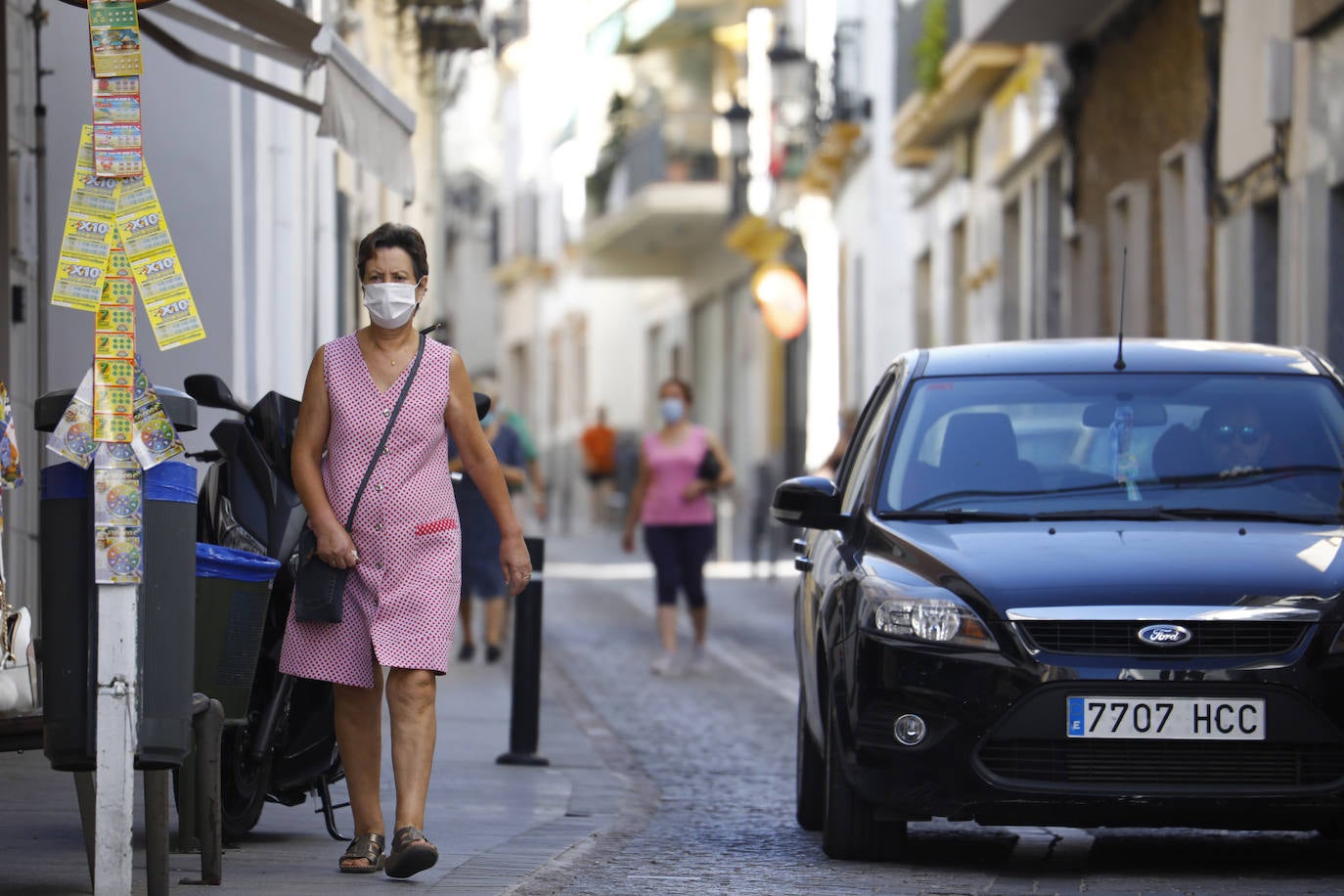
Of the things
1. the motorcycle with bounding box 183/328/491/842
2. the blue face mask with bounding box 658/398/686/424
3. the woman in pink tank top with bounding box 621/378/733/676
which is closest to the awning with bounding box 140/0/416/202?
the motorcycle with bounding box 183/328/491/842

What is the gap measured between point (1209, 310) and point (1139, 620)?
43.8ft

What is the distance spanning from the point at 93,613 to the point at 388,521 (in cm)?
112

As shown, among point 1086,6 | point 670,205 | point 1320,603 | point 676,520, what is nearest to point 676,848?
point 1320,603

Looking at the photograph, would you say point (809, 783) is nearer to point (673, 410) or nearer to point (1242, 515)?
point (1242, 515)

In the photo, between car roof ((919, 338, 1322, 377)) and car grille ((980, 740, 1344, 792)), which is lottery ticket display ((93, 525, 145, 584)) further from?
car roof ((919, 338, 1322, 377))

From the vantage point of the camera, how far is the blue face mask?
17.9 metres

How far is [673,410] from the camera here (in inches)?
705

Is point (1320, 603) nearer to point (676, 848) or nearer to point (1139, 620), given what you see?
point (1139, 620)

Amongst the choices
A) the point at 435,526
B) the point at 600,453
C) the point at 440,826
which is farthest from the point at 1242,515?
the point at 600,453

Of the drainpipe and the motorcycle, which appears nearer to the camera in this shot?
the motorcycle

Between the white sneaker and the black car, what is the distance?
8201mm

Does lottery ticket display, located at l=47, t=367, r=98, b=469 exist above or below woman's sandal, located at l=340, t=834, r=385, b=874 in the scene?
above

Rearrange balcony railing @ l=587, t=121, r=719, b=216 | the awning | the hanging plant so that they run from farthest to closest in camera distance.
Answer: balcony railing @ l=587, t=121, r=719, b=216 → the hanging plant → the awning

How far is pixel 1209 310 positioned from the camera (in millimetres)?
20484
